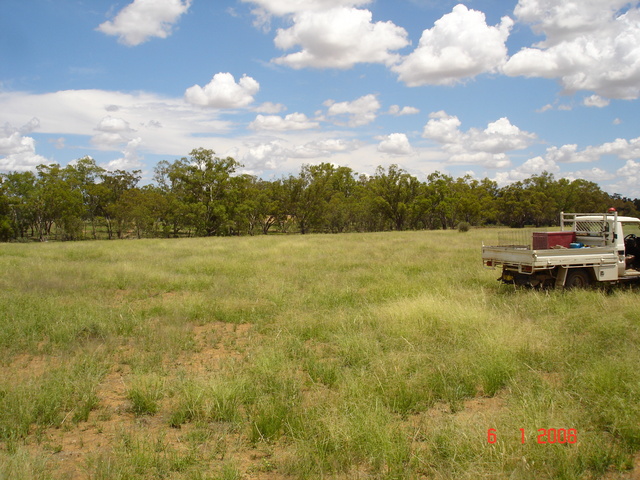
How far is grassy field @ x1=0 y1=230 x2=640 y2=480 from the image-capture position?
4.03 metres

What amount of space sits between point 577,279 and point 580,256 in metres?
0.75

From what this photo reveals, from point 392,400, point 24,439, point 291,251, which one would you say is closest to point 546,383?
point 392,400

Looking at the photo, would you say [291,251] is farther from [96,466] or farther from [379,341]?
[96,466]

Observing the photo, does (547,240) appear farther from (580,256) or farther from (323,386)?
(323,386)

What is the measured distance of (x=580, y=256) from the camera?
1094 centimetres

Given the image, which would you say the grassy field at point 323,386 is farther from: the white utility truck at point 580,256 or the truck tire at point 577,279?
the white utility truck at point 580,256

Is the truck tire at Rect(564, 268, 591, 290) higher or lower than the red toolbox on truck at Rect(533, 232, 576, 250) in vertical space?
lower

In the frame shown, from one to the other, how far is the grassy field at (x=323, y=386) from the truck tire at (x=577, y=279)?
45 cm

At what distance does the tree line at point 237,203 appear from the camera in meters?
50.1

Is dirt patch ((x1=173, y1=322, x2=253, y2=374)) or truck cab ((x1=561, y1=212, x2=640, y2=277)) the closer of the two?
dirt patch ((x1=173, y1=322, x2=253, y2=374))

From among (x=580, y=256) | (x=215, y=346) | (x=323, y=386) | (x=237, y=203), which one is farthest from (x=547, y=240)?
(x=237, y=203)

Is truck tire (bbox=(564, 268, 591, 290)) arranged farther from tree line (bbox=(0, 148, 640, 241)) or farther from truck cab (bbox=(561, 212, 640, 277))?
tree line (bbox=(0, 148, 640, 241))

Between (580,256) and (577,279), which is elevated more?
(580,256)

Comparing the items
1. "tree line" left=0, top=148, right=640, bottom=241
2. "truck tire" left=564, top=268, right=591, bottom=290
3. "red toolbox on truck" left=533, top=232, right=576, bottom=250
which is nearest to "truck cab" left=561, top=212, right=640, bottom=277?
"red toolbox on truck" left=533, top=232, right=576, bottom=250
